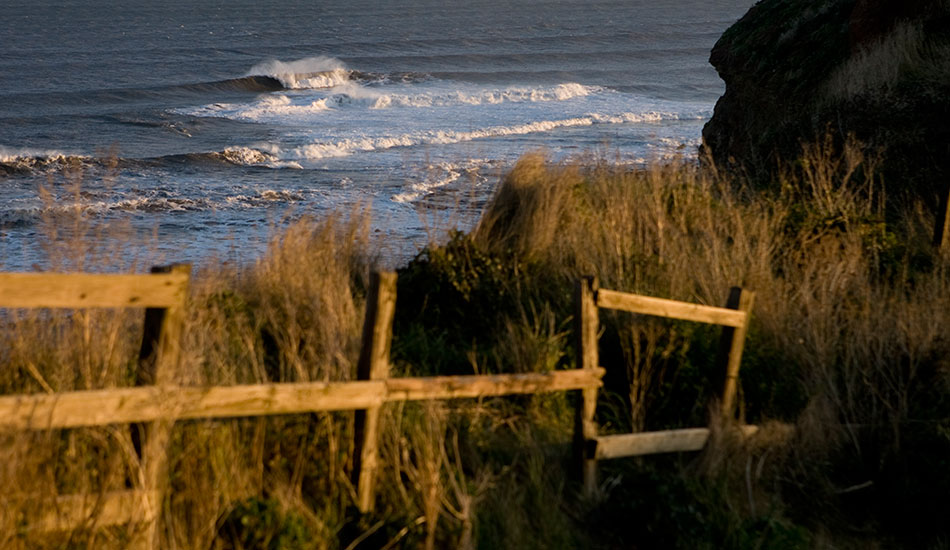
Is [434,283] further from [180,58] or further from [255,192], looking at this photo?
[180,58]

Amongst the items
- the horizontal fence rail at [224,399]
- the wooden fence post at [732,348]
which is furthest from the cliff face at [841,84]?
the horizontal fence rail at [224,399]

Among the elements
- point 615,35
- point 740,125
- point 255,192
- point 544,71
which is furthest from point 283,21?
point 740,125

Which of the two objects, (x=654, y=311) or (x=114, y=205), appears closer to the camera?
(x=654, y=311)

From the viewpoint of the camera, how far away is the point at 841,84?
1291 cm

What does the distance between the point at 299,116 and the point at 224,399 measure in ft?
83.9

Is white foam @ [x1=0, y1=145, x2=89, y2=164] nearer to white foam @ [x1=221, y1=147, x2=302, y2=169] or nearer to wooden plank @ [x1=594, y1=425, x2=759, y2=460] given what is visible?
white foam @ [x1=221, y1=147, x2=302, y2=169]

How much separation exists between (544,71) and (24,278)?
130 feet

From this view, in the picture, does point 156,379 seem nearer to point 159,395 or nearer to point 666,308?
point 159,395

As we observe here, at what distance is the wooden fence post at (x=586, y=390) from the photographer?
6.10 m

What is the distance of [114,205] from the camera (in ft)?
56.9

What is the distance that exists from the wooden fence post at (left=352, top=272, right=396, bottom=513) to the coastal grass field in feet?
0.84

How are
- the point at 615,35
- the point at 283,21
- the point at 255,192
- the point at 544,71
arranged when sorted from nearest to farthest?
the point at 255,192 → the point at 544,71 → the point at 615,35 → the point at 283,21

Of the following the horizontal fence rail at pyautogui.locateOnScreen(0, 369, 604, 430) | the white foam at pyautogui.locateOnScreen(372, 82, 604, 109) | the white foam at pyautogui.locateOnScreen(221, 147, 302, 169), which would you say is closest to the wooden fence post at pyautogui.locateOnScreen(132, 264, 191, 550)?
the horizontal fence rail at pyautogui.locateOnScreen(0, 369, 604, 430)

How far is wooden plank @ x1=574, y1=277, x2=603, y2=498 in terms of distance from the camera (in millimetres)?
6102
